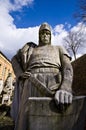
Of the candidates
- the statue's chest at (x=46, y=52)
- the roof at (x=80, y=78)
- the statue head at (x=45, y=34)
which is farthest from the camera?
the roof at (x=80, y=78)

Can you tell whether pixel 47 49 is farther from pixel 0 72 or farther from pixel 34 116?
pixel 0 72

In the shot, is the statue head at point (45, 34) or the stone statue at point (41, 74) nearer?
the stone statue at point (41, 74)

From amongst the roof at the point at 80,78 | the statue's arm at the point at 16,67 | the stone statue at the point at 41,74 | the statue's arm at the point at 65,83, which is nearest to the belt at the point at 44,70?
the stone statue at the point at 41,74

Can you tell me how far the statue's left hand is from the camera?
9.42ft

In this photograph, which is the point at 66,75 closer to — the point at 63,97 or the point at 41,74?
the point at 41,74

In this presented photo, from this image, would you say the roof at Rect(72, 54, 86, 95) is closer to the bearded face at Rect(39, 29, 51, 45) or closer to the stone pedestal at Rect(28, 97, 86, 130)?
the bearded face at Rect(39, 29, 51, 45)

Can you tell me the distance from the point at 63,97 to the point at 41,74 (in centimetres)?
60

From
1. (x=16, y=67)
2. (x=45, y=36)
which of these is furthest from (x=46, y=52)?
(x=16, y=67)

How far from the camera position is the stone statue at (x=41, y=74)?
3064 mm

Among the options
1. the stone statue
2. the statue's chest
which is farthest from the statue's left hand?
the statue's chest

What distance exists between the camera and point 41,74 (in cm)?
337

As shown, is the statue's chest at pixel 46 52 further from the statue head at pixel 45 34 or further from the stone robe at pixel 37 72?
the statue head at pixel 45 34

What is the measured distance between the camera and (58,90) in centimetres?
306

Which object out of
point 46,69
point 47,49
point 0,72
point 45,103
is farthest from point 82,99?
point 0,72
